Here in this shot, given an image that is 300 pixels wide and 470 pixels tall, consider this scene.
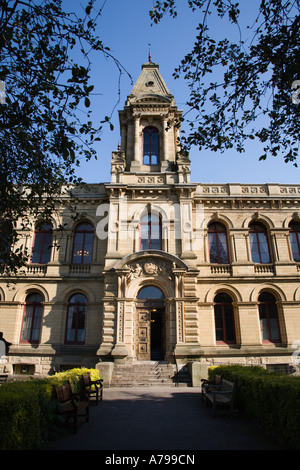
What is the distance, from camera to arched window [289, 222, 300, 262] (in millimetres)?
20078

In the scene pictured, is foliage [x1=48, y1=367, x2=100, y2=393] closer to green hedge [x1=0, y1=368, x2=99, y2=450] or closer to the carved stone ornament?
green hedge [x1=0, y1=368, x2=99, y2=450]

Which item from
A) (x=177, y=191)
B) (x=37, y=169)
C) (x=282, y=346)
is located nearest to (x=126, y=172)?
(x=177, y=191)

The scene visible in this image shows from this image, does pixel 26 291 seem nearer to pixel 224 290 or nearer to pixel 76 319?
pixel 76 319

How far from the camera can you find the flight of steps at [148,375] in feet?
46.1

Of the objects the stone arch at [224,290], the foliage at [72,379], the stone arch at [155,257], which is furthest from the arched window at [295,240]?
the foliage at [72,379]

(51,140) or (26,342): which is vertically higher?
(51,140)

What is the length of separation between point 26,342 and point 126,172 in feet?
39.3

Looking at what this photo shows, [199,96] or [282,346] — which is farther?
[282,346]

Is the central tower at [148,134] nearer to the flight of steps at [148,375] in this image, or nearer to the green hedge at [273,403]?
the flight of steps at [148,375]

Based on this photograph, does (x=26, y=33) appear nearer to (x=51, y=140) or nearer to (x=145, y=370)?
(x=51, y=140)

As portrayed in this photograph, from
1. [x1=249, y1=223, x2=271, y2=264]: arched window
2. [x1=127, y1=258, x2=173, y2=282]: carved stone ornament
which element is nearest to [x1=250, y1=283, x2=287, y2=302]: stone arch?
[x1=249, y1=223, x2=271, y2=264]: arched window

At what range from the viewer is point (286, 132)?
866 cm

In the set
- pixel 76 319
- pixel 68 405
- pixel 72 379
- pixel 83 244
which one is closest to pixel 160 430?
pixel 68 405

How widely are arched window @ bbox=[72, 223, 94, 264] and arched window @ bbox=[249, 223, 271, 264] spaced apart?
34.7 ft
